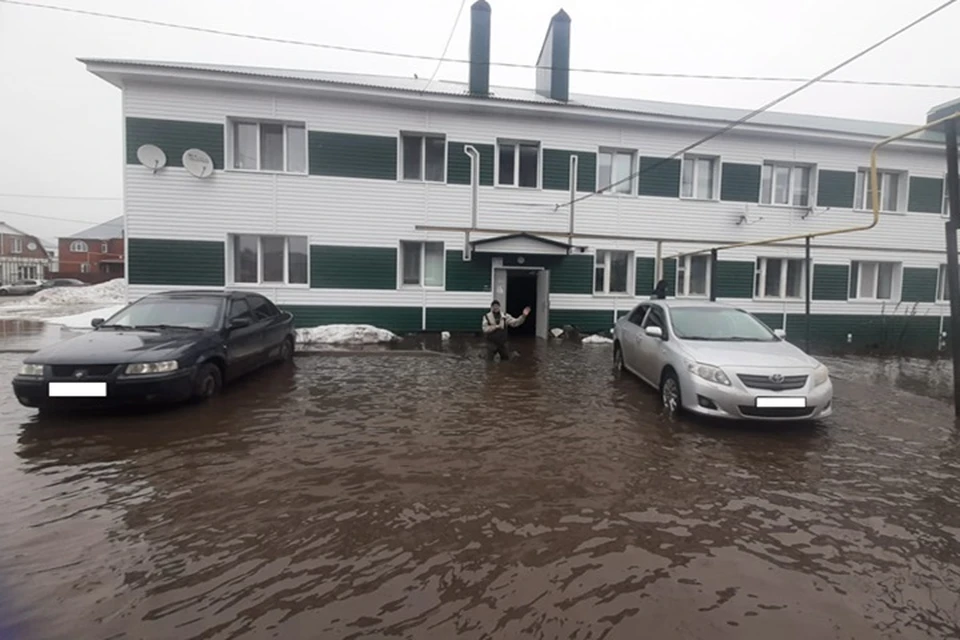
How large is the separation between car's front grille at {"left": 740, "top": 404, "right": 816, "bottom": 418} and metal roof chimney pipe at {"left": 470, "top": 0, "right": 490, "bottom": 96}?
11.5m

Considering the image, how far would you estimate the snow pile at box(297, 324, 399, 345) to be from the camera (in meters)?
11.7

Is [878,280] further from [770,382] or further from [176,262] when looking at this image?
[176,262]

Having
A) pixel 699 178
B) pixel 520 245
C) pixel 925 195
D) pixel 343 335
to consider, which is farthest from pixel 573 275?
pixel 925 195

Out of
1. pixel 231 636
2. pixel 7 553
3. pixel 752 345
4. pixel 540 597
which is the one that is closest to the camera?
pixel 231 636

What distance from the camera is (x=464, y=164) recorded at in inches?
513

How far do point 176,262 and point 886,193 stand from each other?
21763 mm

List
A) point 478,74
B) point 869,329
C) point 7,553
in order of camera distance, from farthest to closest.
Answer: point 869,329 < point 478,74 < point 7,553

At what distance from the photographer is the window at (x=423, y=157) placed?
1300cm

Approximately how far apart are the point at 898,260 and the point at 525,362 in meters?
14.3

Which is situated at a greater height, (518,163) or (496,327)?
(518,163)

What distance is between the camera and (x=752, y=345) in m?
5.98

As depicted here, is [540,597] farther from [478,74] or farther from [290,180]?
[478,74]

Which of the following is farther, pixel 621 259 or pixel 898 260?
pixel 898 260

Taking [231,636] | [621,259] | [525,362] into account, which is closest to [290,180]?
[525,362]
